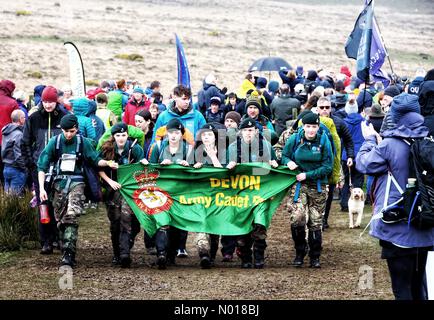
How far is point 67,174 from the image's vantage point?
11008 millimetres

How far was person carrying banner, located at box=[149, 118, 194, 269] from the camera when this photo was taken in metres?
11.0

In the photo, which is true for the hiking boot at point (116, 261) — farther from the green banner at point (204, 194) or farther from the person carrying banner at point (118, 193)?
the green banner at point (204, 194)

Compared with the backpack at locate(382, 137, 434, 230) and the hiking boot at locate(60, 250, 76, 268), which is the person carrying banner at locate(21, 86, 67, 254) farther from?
the backpack at locate(382, 137, 434, 230)

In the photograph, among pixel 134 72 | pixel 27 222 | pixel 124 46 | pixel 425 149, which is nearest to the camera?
pixel 425 149

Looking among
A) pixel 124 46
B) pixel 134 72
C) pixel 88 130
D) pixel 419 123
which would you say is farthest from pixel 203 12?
pixel 419 123

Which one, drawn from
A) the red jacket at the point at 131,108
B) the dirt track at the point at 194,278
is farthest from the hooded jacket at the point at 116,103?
the dirt track at the point at 194,278

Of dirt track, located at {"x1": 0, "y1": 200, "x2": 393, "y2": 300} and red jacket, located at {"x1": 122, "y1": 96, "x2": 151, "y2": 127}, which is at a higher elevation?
red jacket, located at {"x1": 122, "y1": 96, "x2": 151, "y2": 127}

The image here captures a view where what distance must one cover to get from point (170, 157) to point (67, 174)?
1.28 metres

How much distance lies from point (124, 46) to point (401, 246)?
4968cm

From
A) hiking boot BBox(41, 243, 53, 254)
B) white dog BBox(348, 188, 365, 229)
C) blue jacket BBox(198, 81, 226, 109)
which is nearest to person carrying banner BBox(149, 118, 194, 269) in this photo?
hiking boot BBox(41, 243, 53, 254)

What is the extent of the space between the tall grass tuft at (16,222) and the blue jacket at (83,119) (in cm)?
118

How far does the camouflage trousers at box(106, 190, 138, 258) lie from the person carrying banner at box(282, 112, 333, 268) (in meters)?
1.99

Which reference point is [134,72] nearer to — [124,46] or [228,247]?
[124,46]
